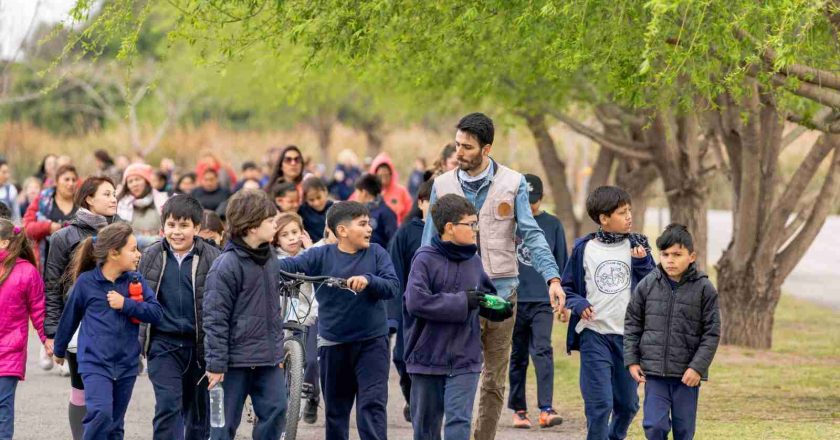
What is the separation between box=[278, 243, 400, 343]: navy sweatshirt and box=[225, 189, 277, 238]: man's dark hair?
818 mm

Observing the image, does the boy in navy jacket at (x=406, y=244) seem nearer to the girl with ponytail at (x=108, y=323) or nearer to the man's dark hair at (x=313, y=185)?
the man's dark hair at (x=313, y=185)

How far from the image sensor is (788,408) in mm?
11242

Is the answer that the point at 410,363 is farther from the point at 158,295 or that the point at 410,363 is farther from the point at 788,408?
the point at 788,408

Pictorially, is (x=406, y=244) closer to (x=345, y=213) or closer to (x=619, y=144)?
(x=345, y=213)

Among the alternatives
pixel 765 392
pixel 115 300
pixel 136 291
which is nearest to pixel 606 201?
pixel 136 291

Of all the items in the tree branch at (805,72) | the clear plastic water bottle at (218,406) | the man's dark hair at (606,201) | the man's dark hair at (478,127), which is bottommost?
the clear plastic water bottle at (218,406)

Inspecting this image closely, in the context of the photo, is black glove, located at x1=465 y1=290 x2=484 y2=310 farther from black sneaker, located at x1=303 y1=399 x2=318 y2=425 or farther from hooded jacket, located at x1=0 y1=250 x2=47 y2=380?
black sneaker, located at x1=303 y1=399 x2=318 y2=425

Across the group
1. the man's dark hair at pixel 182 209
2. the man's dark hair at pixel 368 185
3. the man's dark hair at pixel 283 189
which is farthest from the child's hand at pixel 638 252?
the man's dark hair at pixel 368 185

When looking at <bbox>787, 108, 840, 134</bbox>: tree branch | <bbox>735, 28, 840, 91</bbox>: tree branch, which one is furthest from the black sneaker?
<bbox>787, 108, 840, 134</bbox>: tree branch

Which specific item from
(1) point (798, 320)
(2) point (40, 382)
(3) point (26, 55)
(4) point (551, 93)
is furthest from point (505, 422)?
(3) point (26, 55)

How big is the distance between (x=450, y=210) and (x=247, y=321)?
3.96 ft

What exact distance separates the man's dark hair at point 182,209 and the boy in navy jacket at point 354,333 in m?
0.76

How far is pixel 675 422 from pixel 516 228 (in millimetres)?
1405

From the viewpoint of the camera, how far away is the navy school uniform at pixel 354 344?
7797 millimetres
